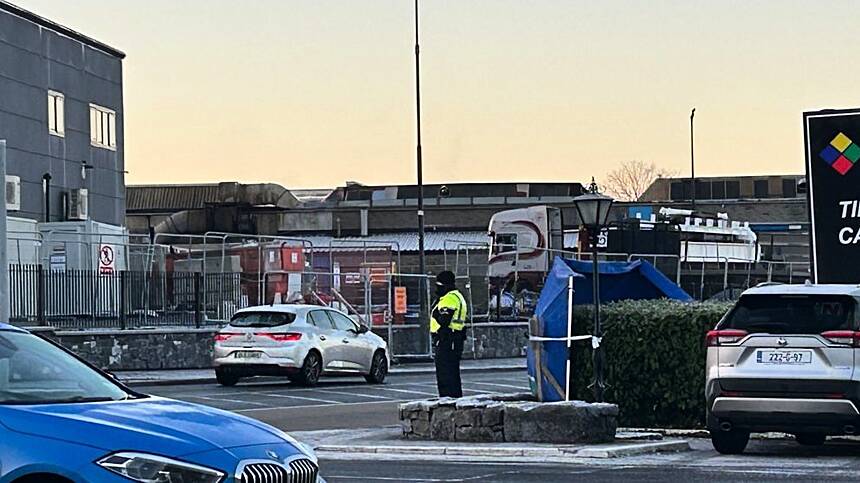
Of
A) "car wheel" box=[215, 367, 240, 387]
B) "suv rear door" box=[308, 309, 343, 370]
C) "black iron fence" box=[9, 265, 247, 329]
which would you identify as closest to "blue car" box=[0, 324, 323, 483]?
"car wheel" box=[215, 367, 240, 387]

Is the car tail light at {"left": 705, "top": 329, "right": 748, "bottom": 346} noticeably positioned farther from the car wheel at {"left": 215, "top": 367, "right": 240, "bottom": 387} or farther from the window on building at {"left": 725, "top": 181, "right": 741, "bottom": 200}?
the window on building at {"left": 725, "top": 181, "right": 741, "bottom": 200}

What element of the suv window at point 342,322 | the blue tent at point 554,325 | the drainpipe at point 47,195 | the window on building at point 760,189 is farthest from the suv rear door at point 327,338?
the window on building at point 760,189

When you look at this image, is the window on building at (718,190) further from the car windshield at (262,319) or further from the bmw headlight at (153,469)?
the bmw headlight at (153,469)

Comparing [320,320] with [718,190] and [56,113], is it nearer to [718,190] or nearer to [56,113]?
[56,113]

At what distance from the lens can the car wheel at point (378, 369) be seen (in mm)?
29688

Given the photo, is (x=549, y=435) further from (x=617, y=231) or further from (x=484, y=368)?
(x=617, y=231)

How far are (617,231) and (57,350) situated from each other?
39.5 m

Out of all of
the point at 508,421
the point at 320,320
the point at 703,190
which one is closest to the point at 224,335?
the point at 320,320

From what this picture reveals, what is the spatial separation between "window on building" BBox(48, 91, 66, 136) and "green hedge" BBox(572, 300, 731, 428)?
102 ft

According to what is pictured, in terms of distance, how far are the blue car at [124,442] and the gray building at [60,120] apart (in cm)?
3582

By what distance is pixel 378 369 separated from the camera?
2980 cm

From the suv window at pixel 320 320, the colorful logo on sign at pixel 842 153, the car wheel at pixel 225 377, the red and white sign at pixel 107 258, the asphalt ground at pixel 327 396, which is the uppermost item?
the colorful logo on sign at pixel 842 153

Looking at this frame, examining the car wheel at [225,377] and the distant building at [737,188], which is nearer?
the car wheel at [225,377]

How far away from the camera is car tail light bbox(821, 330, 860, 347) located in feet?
48.1
